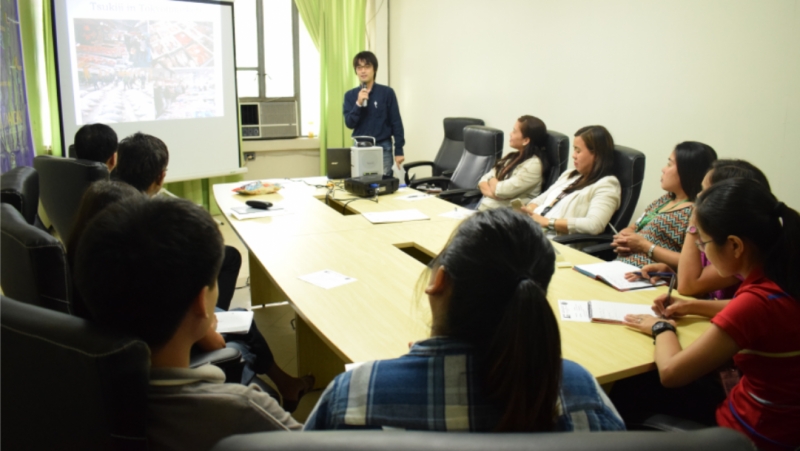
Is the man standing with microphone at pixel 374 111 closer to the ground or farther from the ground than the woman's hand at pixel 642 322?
farther from the ground

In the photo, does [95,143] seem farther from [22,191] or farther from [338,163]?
[338,163]

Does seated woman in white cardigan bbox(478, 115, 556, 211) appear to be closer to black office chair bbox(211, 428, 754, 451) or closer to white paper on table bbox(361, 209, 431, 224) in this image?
white paper on table bbox(361, 209, 431, 224)

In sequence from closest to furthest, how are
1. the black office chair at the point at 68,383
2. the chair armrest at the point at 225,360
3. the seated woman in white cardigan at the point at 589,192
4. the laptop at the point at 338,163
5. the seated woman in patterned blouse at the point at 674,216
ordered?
the black office chair at the point at 68,383, the chair armrest at the point at 225,360, the seated woman in patterned blouse at the point at 674,216, the seated woman in white cardigan at the point at 589,192, the laptop at the point at 338,163

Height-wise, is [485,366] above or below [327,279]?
above

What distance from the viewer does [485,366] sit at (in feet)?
2.85

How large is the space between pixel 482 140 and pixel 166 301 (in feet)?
12.0

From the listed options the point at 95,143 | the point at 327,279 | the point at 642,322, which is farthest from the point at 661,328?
the point at 95,143

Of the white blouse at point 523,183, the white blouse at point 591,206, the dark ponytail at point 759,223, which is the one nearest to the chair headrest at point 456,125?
the white blouse at point 523,183

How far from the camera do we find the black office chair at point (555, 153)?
11.9 ft

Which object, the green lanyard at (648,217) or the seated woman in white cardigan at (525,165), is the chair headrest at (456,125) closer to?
the seated woman in white cardigan at (525,165)

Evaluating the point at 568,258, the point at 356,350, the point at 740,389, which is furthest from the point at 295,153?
the point at 740,389

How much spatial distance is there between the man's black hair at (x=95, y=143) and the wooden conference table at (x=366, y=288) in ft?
2.15

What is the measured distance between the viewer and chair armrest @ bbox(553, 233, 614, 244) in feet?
9.32

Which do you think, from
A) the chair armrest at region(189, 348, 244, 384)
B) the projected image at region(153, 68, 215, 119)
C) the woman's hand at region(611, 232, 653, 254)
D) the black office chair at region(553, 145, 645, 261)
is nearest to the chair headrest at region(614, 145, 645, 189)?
the black office chair at region(553, 145, 645, 261)
